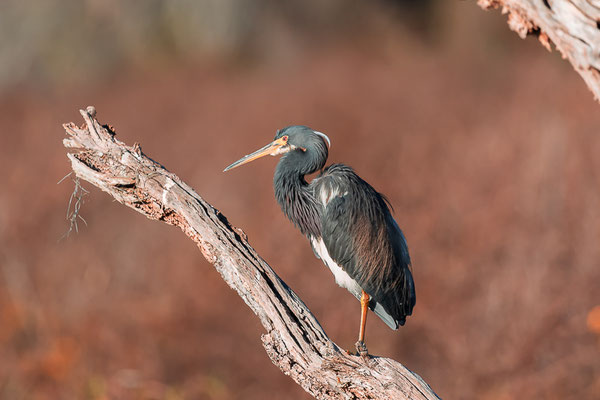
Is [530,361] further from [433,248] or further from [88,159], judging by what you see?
[88,159]

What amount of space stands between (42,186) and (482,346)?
629 centimetres

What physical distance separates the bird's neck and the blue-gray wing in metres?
0.05

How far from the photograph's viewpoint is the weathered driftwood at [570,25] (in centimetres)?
304

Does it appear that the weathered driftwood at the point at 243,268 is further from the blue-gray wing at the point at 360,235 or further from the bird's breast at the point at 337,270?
the bird's breast at the point at 337,270

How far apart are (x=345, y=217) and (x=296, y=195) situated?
25 cm

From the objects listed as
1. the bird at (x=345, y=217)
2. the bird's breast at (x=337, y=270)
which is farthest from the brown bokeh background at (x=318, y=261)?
the bird at (x=345, y=217)

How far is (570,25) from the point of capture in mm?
3090

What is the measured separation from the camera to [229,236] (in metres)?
2.88

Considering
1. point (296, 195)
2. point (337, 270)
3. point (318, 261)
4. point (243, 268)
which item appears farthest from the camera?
point (318, 261)

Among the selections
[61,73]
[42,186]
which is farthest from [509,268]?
[61,73]

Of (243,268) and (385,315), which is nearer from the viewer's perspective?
(243,268)

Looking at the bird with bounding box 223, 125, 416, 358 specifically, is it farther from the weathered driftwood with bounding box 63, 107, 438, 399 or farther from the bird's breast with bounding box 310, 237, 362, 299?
the weathered driftwood with bounding box 63, 107, 438, 399

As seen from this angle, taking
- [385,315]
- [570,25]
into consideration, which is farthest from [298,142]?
[570,25]

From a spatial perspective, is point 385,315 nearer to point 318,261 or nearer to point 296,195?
point 296,195
